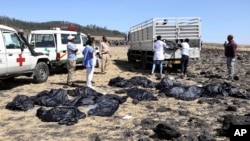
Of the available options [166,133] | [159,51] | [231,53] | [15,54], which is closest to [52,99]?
[15,54]

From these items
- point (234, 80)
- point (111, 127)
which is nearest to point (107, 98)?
point (111, 127)

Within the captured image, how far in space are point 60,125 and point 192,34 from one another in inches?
438

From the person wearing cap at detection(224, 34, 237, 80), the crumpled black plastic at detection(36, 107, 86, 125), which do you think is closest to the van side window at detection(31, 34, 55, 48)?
the person wearing cap at detection(224, 34, 237, 80)

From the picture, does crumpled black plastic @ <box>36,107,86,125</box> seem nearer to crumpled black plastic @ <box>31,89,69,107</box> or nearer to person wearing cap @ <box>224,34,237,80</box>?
crumpled black plastic @ <box>31,89,69,107</box>

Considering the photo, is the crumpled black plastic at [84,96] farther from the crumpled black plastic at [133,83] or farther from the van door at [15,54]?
the van door at [15,54]

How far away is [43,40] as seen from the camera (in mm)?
17547

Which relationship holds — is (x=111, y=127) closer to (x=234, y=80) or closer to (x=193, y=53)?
(x=234, y=80)

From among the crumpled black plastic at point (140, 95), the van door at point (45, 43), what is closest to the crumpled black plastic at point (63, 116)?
the crumpled black plastic at point (140, 95)

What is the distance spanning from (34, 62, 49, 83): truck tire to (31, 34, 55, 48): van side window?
8.31ft

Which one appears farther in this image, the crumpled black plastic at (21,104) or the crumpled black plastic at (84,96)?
the crumpled black plastic at (84,96)

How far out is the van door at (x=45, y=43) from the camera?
56.4 feet

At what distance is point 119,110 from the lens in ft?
32.7

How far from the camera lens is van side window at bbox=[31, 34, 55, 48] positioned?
17453 mm

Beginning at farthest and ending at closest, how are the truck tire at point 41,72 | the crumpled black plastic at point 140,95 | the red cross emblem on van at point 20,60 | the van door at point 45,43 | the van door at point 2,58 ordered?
the van door at point 45,43 → the truck tire at point 41,72 → the red cross emblem on van at point 20,60 → the van door at point 2,58 → the crumpled black plastic at point 140,95
